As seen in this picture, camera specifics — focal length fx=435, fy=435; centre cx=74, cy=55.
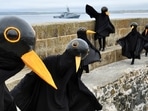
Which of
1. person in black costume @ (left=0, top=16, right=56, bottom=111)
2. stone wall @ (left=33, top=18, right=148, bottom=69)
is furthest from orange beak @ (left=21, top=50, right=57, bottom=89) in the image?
stone wall @ (left=33, top=18, right=148, bottom=69)

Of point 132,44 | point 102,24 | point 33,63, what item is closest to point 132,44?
point 132,44

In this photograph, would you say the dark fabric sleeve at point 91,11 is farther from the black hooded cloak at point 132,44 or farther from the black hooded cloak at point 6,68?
the black hooded cloak at point 6,68

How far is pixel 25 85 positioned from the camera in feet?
14.0

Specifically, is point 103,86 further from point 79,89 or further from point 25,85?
point 25,85

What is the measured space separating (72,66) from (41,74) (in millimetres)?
2138

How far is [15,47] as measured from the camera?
217 cm

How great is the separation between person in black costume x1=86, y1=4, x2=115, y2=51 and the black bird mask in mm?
9055

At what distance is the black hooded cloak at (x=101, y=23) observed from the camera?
1131 centimetres

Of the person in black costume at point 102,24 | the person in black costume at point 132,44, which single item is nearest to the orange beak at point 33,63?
the person in black costume at point 102,24

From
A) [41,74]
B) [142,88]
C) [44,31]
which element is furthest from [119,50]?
[41,74]

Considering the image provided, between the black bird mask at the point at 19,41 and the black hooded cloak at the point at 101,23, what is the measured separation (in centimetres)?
906

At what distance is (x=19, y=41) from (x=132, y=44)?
9490 millimetres

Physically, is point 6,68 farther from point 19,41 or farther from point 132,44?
point 132,44

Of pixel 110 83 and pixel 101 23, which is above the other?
pixel 101 23
